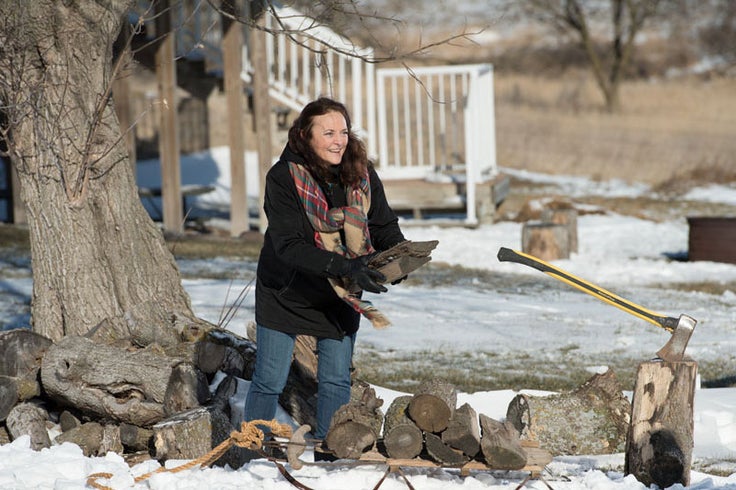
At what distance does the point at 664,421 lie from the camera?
15.5ft

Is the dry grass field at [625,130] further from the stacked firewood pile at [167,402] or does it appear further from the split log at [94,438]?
the split log at [94,438]

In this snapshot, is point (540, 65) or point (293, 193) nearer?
point (293, 193)

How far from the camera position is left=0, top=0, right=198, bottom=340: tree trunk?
20.3 feet

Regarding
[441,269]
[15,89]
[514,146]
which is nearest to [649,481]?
[15,89]

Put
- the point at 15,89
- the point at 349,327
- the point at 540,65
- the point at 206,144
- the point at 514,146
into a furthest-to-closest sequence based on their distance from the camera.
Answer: the point at 540,65 < the point at 514,146 < the point at 206,144 < the point at 15,89 < the point at 349,327

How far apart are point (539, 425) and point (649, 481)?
3.02 ft

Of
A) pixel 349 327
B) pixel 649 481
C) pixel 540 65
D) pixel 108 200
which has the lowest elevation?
pixel 649 481

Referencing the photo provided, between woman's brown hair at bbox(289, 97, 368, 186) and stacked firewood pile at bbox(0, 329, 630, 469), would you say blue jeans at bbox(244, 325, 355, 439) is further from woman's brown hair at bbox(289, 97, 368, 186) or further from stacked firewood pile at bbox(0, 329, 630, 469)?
woman's brown hair at bbox(289, 97, 368, 186)

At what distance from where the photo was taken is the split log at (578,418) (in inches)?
220

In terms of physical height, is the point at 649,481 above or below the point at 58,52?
below

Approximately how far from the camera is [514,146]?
25.8m

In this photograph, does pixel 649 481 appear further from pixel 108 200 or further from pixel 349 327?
pixel 108 200

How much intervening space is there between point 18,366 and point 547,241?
25.0 ft

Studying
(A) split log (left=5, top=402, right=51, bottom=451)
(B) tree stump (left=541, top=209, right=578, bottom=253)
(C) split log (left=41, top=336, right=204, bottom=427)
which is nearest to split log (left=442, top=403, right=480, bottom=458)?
(C) split log (left=41, top=336, right=204, bottom=427)
